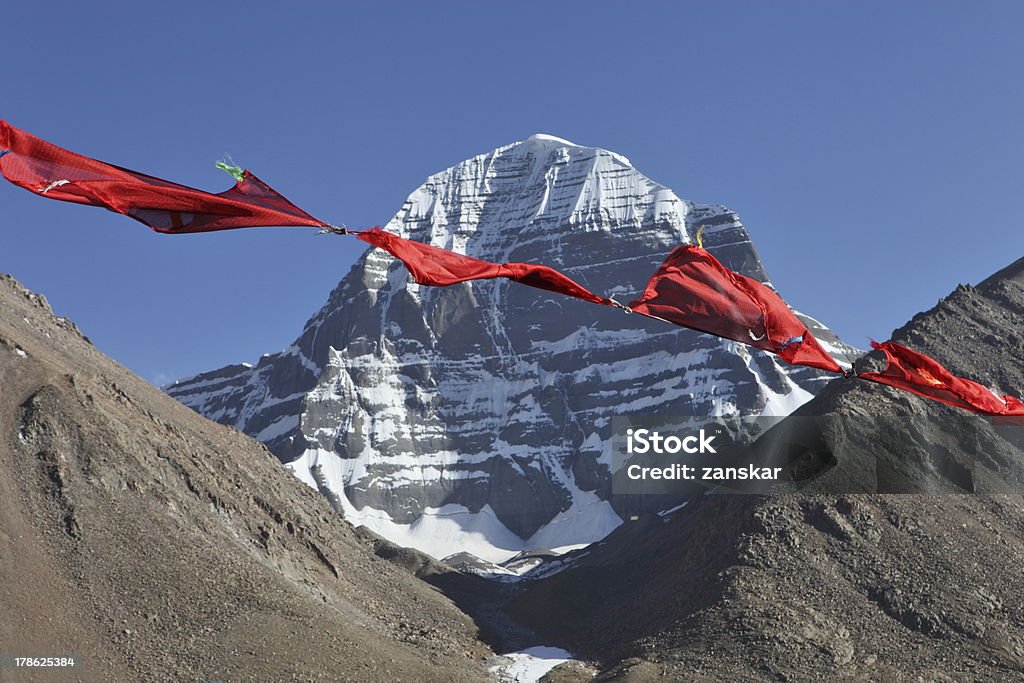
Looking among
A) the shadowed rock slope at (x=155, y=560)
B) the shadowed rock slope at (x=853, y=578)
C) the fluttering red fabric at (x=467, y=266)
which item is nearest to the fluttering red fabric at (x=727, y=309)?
the fluttering red fabric at (x=467, y=266)

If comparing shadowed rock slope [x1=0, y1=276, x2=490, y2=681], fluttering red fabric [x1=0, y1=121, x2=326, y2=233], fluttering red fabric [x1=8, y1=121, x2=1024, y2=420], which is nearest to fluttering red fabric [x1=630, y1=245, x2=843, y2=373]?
fluttering red fabric [x1=8, y1=121, x2=1024, y2=420]

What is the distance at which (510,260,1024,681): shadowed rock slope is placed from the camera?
87.4 m

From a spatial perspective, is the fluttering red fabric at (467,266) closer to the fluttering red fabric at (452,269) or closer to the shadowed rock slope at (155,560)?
the fluttering red fabric at (452,269)

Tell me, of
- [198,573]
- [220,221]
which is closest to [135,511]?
[198,573]

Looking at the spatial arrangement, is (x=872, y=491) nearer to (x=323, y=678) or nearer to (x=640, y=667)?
(x=640, y=667)

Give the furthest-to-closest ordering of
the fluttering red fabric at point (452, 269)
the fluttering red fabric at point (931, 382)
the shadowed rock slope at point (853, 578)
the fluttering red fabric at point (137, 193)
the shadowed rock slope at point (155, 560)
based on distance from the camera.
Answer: the shadowed rock slope at point (853, 578)
the shadowed rock slope at point (155, 560)
the fluttering red fabric at point (931, 382)
the fluttering red fabric at point (452, 269)
the fluttering red fabric at point (137, 193)

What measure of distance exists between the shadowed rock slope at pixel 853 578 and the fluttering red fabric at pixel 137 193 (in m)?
67.8

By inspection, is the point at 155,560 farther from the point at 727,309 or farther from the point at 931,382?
the point at 931,382

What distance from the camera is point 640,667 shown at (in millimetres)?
87875

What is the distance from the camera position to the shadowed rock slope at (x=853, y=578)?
287 feet

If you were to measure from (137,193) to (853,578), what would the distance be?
83934 millimetres

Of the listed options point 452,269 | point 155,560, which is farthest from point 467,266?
point 155,560

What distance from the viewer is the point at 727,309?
2433 cm

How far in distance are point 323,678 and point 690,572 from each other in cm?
3913
